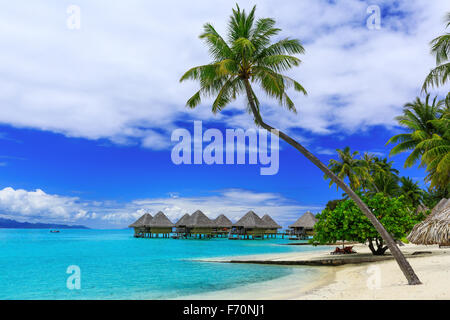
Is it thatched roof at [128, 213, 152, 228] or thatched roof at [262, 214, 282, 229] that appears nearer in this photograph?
thatched roof at [262, 214, 282, 229]

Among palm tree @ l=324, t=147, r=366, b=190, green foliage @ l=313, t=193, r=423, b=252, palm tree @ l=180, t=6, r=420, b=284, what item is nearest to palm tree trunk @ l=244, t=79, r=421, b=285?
palm tree @ l=180, t=6, r=420, b=284

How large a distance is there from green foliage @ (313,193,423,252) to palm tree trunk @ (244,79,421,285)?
695 cm

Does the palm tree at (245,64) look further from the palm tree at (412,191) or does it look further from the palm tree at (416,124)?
the palm tree at (412,191)

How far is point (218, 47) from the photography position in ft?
37.8

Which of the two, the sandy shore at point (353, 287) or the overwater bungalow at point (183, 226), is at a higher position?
the sandy shore at point (353, 287)

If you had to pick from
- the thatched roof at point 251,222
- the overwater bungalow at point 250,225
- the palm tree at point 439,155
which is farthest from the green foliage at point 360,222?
the overwater bungalow at point 250,225

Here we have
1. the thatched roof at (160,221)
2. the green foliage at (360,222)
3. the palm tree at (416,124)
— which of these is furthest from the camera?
the thatched roof at (160,221)

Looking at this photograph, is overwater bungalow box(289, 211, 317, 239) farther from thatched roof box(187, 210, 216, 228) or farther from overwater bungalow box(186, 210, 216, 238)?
overwater bungalow box(186, 210, 216, 238)

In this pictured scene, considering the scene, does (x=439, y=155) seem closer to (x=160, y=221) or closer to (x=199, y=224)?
(x=199, y=224)

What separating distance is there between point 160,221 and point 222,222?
10855 mm

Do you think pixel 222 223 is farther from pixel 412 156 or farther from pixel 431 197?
pixel 412 156

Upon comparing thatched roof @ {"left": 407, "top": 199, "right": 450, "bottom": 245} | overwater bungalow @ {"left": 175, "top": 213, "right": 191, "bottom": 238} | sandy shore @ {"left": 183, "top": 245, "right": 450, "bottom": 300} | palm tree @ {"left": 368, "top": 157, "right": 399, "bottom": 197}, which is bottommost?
overwater bungalow @ {"left": 175, "top": 213, "right": 191, "bottom": 238}

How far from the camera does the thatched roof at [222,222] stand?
207ft

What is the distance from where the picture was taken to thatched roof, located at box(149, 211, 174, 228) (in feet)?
207
